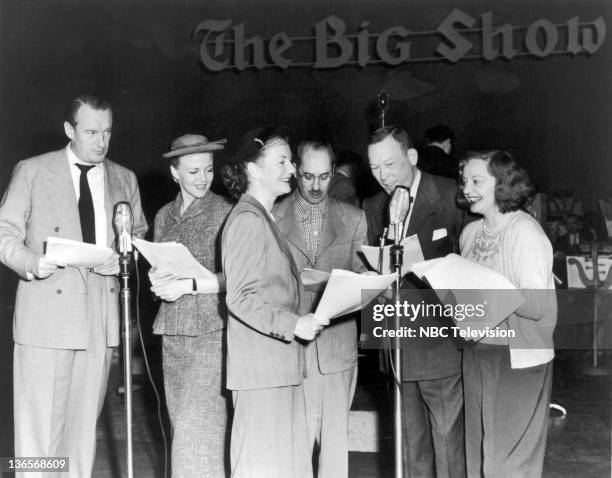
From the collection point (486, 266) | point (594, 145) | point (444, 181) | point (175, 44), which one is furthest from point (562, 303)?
point (175, 44)

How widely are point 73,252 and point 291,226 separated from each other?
91 centimetres

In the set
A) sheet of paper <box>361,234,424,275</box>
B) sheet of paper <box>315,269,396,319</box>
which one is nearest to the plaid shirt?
sheet of paper <box>361,234,424,275</box>

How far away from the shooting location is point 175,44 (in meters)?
8.90

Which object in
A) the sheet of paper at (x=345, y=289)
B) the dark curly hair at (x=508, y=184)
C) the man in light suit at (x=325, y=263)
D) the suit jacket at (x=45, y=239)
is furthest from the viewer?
the suit jacket at (x=45, y=239)

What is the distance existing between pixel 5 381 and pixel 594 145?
6.87m

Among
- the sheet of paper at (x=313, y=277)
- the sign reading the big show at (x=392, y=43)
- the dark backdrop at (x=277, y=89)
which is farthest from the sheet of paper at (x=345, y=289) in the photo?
the dark backdrop at (x=277, y=89)

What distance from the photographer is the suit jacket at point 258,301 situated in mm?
2625

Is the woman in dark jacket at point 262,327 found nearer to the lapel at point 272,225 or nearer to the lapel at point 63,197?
the lapel at point 272,225

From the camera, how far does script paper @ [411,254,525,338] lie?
2695 mm

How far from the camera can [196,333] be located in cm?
326

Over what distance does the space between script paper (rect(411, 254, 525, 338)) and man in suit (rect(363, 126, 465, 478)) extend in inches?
22.0

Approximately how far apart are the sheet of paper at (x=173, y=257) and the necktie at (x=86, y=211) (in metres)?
0.42

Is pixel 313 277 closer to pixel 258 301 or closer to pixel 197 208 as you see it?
pixel 258 301

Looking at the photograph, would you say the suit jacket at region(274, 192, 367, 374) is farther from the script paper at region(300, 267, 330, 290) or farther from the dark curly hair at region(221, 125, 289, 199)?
the dark curly hair at region(221, 125, 289, 199)
